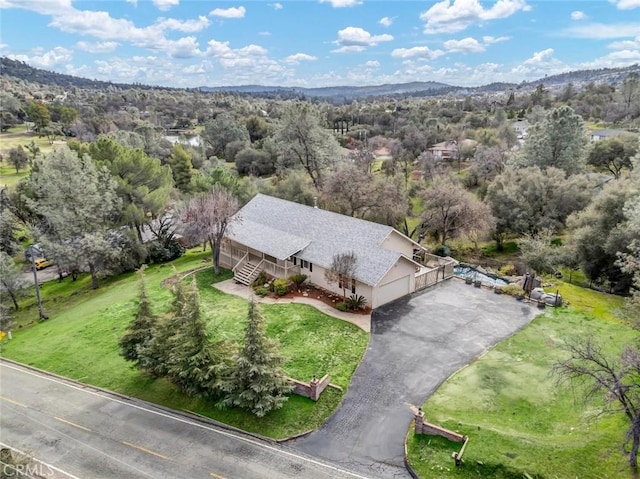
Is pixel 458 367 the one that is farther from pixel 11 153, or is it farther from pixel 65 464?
pixel 11 153

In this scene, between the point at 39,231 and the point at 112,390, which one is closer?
the point at 112,390

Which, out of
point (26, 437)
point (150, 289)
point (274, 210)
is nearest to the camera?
point (26, 437)

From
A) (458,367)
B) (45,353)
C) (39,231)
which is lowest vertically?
(45,353)

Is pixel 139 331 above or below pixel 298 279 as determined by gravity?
above

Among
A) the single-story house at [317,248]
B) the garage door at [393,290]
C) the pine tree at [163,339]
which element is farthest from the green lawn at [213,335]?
the garage door at [393,290]

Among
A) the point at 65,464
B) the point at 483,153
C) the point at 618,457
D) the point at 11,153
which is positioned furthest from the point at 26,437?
the point at 11,153

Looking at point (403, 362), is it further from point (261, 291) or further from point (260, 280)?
point (260, 280)

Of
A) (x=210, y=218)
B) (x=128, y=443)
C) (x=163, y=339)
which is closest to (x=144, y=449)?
(x=128, y=443)
